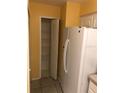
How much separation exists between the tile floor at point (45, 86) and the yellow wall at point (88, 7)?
2.17 m

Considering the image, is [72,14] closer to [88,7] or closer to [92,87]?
[88,7]

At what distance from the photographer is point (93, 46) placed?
2.01m

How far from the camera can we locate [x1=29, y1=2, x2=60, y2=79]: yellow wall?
3605 mm

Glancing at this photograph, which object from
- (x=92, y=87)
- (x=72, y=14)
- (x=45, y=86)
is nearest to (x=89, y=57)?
(x=92, y=87)

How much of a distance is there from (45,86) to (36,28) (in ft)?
5.70

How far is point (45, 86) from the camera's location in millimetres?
3492

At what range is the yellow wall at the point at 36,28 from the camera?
3605mm

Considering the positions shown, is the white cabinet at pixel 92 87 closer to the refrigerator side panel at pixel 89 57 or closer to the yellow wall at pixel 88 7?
the refrigerator side panel at pixel 89 57

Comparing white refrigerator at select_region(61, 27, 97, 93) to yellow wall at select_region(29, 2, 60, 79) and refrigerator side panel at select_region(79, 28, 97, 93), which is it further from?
yellow wall at select_region(29, 2, 60, 79)

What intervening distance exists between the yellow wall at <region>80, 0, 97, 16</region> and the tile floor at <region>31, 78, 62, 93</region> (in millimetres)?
2172

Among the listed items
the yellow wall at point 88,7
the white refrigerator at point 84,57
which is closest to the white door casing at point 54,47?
the yellow wall at point 88,7
